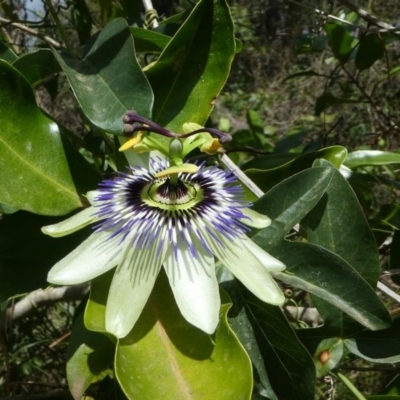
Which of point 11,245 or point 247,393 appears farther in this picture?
point 11,245

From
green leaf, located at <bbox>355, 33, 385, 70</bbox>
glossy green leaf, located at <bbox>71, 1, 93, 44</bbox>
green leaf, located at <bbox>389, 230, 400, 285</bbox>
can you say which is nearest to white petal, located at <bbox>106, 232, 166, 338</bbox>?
green leaf, located at <bbox>389, 230, 400, 285</bbox>

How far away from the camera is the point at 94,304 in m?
0.67

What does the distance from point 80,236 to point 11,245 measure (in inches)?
3.4

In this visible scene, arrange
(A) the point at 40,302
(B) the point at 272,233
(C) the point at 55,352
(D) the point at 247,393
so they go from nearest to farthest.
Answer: (D) the point at 247,393, (B) the point at 272,233, (A) the point at 40,302, (C) the point at 55,352

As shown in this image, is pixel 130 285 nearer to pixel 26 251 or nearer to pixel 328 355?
pixel 26 251

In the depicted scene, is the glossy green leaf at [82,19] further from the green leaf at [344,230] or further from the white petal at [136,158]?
the green leaf at [344,230]

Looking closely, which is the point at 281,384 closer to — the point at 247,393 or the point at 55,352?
the point at 247,393

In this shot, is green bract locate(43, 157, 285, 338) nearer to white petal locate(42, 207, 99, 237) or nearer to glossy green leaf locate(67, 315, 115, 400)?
white petal locate(42, 207, 99, 237)

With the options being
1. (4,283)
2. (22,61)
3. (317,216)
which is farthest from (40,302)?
(317,216)

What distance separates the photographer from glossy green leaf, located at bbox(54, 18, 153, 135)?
0.64m

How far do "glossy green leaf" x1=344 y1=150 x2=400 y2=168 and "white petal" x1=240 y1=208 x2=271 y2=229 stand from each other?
1.21ft

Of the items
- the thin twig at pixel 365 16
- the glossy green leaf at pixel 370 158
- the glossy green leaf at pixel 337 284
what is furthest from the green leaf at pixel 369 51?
the glossy green leaf at pixel 337 284

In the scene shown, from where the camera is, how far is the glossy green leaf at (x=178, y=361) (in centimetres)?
61

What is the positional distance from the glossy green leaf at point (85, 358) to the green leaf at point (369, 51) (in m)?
0.98
